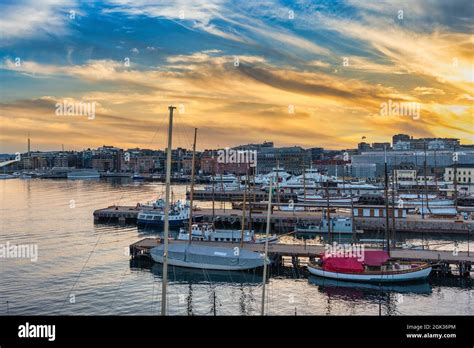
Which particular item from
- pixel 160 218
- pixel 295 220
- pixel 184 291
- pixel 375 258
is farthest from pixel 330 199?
pixel 184 291

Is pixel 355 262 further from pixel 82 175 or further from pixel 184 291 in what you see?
pixel 82 175

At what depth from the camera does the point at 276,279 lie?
56.6 feet

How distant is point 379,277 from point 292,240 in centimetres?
1019

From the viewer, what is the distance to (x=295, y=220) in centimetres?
3098

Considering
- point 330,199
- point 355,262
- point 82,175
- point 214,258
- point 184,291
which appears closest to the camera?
point 184,291

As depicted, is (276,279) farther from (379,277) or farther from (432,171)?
(432,171)

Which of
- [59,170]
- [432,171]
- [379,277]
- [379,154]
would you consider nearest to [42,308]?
[379,277]

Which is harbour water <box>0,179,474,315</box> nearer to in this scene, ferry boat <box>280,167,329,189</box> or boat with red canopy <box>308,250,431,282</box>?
boat with red canopy <box>308,250,431,282</box>

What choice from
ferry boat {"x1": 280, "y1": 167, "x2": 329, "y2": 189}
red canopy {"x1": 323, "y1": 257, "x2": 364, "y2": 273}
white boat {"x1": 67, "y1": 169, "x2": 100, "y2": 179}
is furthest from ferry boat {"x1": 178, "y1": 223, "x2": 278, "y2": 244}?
white boat {"x1": 67, "y1": 169, "x2": 100, "y2": 179}

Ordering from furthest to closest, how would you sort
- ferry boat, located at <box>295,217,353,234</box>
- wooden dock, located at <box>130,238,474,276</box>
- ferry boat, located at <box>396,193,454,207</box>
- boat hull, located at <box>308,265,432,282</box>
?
ferry boat, located at <box>396,193,454,207</box>
ferry boat, located at <box>295,217,353,234</box>
wooden dock, located at <box>130,238,474,276</box>
boat hull, located at <box>308,265,432,282</box>

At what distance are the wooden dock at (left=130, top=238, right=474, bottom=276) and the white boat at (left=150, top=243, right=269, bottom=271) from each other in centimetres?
116

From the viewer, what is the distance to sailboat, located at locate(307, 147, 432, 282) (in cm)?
1645

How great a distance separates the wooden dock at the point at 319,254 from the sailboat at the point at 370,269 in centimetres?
126

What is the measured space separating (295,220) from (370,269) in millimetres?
14371
